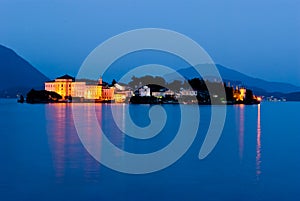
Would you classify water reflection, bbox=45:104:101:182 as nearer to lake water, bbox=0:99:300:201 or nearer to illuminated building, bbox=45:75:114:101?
lake water, bbox=0:99:300:201

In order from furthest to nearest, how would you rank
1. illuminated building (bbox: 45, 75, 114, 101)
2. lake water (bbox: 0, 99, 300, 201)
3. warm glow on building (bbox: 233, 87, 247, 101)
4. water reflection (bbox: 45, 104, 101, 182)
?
warm glow on building (bbox: 233, 87, 247, 101) < illuminated building (bbox: 45, 75, 114, 101) < water reflection (bbox: 45, 104, 101, 182) < lake water (bbox: 0, 99, 300, 201)

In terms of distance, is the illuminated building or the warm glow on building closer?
the illuminated building

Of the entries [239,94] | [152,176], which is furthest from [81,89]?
[152,176]

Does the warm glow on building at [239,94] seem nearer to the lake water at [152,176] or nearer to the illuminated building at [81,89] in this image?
the illuminated building at [81,89]

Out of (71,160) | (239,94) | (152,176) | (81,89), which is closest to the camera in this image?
(152,176)

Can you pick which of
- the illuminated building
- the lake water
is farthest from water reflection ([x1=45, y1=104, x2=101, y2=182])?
the illuminated building

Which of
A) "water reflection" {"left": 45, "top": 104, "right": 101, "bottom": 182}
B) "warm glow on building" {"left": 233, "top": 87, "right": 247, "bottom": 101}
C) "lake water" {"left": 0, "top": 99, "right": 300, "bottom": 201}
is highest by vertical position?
"warm glow on building" {"left": 233, "top": 87, "right": 247, "bottom": 101}

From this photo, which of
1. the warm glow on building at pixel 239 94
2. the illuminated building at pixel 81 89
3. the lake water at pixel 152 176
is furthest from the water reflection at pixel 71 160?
the warm glow on building at pixel 239 94

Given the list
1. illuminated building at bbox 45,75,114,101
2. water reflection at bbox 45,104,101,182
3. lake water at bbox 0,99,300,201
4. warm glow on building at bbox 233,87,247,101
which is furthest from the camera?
warm glow on building at bbox 233,87,247,101

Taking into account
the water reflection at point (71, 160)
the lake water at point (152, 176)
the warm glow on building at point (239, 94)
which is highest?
the warm glow on building at point (239, 94)

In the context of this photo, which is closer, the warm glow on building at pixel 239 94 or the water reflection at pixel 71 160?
the water reflection at pixel 71 160

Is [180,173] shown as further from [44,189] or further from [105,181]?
[44,189]

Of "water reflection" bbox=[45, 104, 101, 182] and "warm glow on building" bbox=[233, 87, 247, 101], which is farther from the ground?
"warm glow on building" bbox=[233, 87, 247, 101]

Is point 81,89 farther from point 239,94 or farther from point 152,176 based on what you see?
point 152,176
